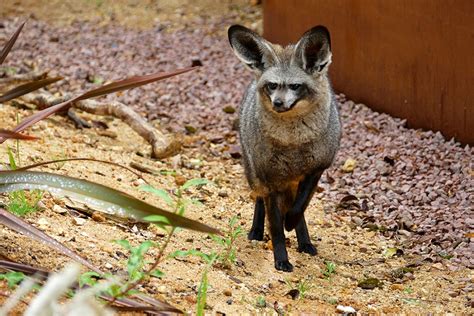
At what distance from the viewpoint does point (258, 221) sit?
616 centimetres

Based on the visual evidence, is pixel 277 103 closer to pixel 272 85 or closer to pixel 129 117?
pixel 272 85

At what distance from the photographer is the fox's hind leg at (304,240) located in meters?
5.95

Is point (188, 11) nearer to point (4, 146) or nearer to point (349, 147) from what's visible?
point (349, 147)

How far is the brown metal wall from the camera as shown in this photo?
7254 millimetres

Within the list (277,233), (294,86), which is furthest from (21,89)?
(277,233)

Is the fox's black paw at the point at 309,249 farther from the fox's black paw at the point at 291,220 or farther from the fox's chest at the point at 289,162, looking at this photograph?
the fox's chest at the point at 289,162

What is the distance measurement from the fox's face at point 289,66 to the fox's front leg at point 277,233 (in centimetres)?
63

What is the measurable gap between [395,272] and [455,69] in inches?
94.1

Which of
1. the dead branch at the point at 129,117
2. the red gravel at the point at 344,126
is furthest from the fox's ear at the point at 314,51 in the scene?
the dead branch at the point at 129,117

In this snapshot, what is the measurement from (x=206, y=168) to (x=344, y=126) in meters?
1.55

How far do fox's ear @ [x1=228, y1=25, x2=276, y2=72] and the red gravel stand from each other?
5.33ft

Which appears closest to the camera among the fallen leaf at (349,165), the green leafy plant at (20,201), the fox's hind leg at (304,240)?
the green leafy plant at (20,201)

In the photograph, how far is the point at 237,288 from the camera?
4.82 m

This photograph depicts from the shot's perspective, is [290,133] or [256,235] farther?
[256,235]
